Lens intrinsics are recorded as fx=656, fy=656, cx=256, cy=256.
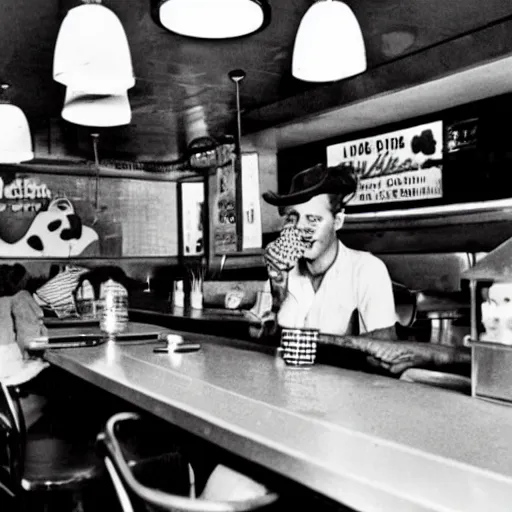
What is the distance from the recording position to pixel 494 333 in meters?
1.67

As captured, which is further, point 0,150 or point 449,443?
point 0,150

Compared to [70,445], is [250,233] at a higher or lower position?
higher

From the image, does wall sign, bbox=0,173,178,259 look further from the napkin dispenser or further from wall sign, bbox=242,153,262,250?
the napkin dispenser

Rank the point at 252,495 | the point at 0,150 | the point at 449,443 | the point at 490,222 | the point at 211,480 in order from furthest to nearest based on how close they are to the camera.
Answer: the point at 490,222
the point at 0,150
the point at 211,480
the point at 252,495
the point at 449,443

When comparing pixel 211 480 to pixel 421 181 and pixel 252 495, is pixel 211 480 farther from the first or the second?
pixel 421 181

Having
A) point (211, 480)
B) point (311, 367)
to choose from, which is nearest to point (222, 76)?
point (311, 367)

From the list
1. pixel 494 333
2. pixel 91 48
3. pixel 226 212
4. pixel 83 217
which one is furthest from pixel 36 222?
pixel 494 333

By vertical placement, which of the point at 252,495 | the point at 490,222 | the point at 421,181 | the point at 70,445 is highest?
the point at 421,181

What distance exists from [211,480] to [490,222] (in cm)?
418

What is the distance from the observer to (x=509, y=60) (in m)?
4.35

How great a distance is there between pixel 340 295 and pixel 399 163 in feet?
9.77

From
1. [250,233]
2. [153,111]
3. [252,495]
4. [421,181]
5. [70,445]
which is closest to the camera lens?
[252,495]

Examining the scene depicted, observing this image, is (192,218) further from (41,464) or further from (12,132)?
(41,464)

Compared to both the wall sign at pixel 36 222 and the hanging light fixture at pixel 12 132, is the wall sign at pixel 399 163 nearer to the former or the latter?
the hanging light fixture at pixel 12 132
